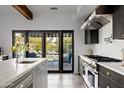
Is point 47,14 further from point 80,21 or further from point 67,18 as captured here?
point 80,21

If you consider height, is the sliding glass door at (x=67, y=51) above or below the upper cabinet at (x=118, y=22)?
below

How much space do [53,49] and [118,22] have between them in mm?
5130

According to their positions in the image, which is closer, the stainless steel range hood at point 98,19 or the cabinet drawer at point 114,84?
the cabinet drawer at point 114,84

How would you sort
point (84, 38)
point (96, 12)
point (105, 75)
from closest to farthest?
point (105, 75) < point (96, 12) < point (84, 38)

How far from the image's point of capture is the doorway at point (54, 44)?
8.45 m

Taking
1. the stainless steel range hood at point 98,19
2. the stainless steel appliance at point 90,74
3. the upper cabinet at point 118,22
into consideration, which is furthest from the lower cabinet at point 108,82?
the stainless steel range hood at point 98,19

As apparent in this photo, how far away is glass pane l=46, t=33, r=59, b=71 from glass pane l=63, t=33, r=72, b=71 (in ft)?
0.98

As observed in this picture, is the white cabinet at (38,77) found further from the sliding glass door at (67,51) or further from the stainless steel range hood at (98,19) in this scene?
the sliding glass door at (67,51)

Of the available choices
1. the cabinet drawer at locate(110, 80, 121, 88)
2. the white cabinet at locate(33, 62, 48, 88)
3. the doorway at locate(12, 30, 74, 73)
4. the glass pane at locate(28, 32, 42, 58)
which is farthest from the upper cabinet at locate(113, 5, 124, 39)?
the glass pane at locate(28, 32, 42, 58)

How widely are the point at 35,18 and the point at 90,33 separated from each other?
2.55m

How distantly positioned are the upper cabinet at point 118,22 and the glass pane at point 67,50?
183 inches

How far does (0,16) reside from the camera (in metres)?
8.38

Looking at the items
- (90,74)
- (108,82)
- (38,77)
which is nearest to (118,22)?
(108,82)
